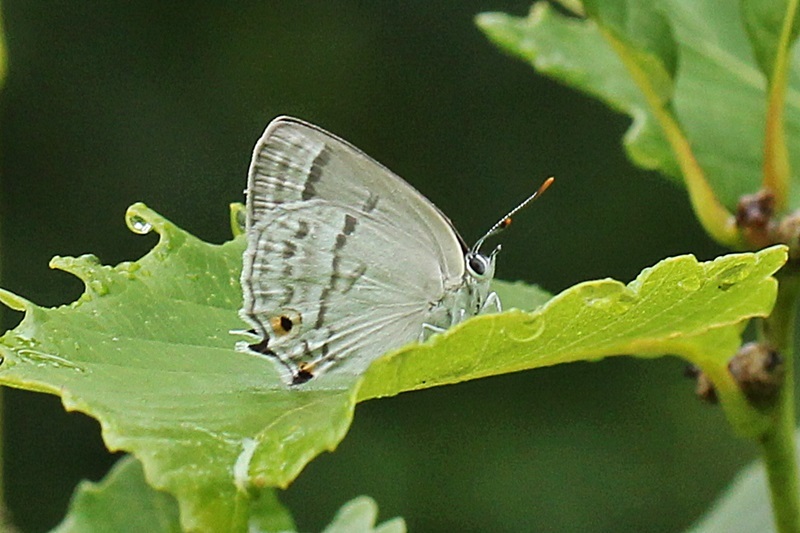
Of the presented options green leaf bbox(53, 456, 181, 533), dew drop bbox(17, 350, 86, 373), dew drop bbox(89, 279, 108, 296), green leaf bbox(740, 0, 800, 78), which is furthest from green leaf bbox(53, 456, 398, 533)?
green leaf bbox(740, 0, 800, 78)

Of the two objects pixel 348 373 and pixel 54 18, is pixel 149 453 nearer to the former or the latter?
pixel 348 373

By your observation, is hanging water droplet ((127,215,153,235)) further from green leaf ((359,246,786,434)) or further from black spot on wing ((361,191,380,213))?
green leaf ((359,246,786,434))

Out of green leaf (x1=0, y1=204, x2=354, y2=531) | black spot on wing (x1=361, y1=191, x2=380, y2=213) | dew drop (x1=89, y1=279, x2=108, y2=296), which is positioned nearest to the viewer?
green leaf (x1=0, y1=204, x2=354, y2=531)

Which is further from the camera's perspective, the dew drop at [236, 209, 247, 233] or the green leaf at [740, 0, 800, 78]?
the dew drop at [236, 209, 247, 233]

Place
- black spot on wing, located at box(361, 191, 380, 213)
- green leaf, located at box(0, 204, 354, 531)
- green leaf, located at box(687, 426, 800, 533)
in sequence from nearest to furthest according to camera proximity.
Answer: green leaf, located at box(0, 204, 354, 531), black spot on wing, located at box(361, 191, 380, 213), green leaf, located at box(687, 426, 800, 533)

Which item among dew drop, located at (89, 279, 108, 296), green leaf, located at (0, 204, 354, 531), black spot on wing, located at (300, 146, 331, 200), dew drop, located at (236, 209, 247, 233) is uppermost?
black spot on wing, located at (300, 146, 331, 200)

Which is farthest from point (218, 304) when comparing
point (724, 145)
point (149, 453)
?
point (724, 145)
